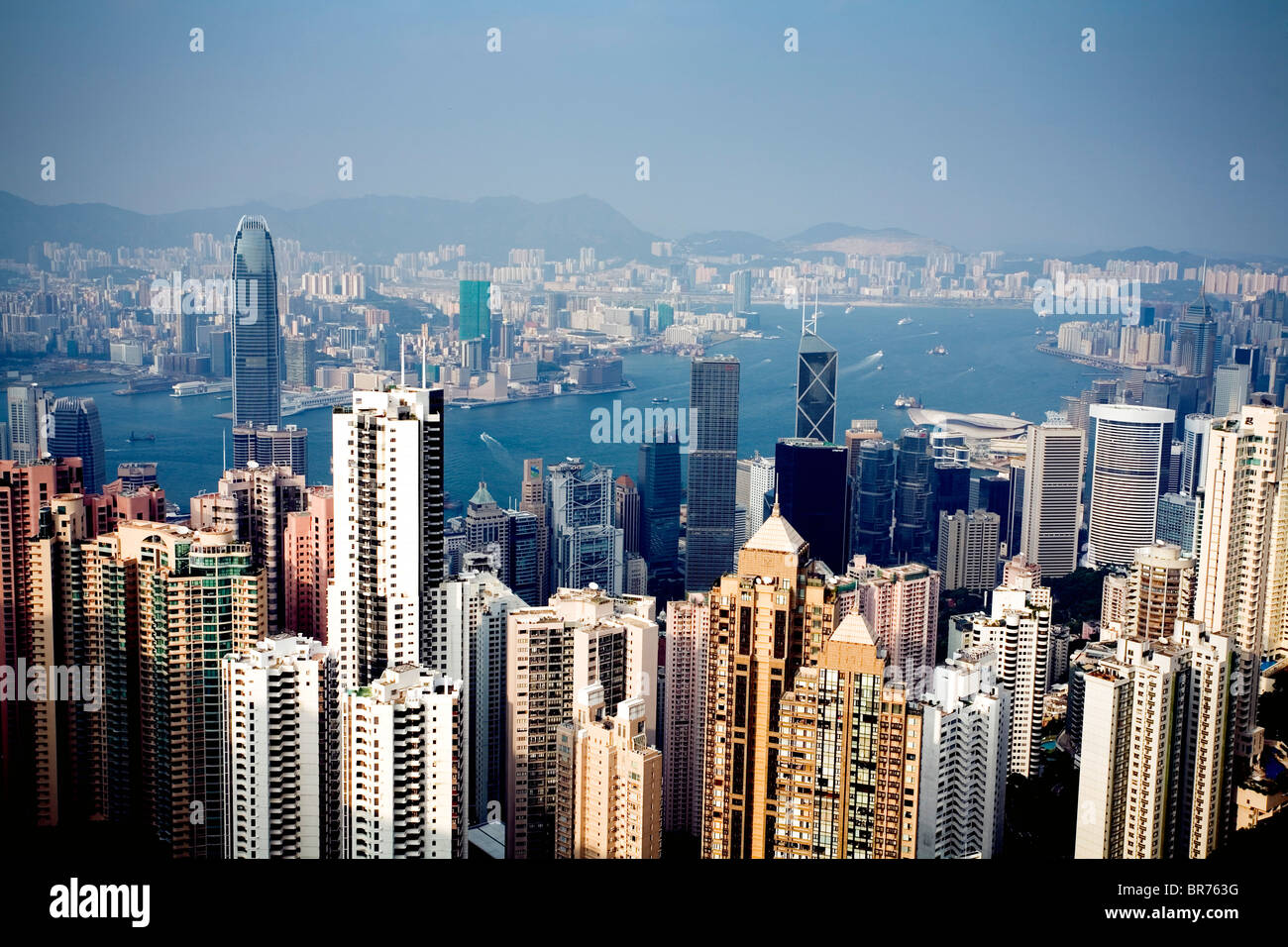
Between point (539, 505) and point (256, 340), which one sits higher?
point (256, 340)

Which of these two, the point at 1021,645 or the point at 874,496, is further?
the point at 874,496

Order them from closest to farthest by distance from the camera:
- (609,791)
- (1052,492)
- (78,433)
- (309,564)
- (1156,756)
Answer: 1. (609,791)
2. (1156,756)
3. (309,564)
4. (78,433)
5. (1052,492)

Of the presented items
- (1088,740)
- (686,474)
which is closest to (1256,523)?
(1088,740)

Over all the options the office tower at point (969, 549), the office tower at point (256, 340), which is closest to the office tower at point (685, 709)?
the office tower at point (969, 549)

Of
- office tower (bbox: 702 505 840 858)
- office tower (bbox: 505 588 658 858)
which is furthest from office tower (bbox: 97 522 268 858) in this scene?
office tower (bbox: 702 505 840 858)

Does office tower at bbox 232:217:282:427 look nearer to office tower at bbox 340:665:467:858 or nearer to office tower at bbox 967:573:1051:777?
office tower at bbox 340:665:467:858

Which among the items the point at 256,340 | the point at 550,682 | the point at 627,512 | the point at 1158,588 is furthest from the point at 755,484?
the point at 256,340

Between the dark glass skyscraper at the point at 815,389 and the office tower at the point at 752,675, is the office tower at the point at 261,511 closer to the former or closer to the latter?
the office tower at the point at 752,675

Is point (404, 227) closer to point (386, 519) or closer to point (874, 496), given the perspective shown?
point (386, 519)
